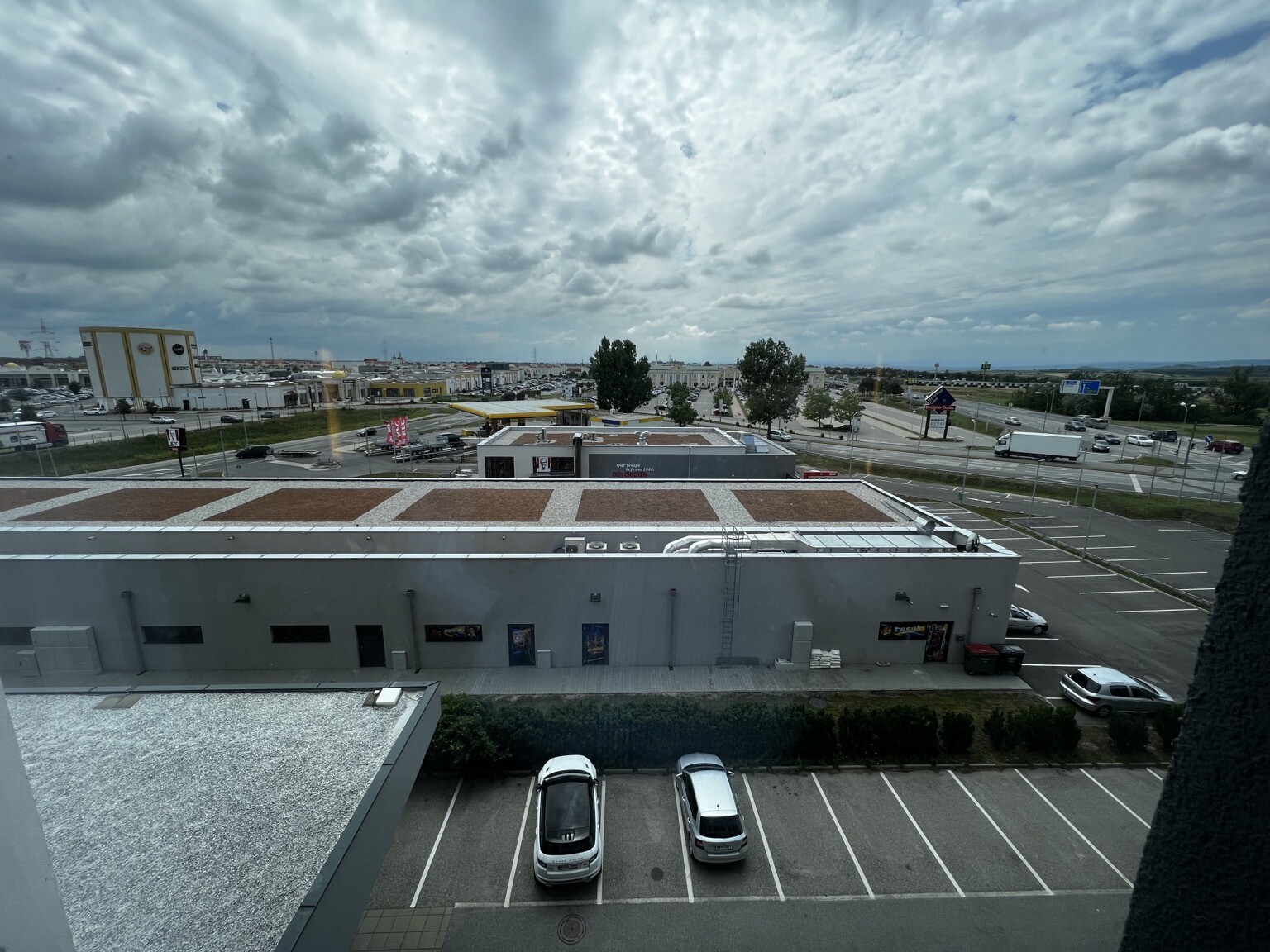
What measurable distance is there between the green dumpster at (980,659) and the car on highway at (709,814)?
5221 mm

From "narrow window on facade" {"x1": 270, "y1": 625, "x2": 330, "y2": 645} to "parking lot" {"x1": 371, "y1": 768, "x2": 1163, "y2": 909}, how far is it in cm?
335

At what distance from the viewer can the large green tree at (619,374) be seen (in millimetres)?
43938

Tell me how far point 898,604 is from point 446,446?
86.5 ft

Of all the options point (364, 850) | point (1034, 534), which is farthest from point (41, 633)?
point (1034, 534)

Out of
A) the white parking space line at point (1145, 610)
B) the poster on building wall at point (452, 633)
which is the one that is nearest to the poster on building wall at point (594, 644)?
the poster on building wall at point (452, 633)

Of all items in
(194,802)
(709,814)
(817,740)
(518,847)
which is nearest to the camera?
(194,802)

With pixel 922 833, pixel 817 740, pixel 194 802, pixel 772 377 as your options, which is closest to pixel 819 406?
pixel 772 377

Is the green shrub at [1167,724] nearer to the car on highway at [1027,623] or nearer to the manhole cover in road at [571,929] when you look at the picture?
the car on highway at [1027,623]

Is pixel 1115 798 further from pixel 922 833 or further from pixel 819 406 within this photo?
pixel 819 406

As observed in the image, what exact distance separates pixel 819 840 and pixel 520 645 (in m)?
5.10

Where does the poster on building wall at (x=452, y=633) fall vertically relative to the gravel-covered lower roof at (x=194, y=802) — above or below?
below

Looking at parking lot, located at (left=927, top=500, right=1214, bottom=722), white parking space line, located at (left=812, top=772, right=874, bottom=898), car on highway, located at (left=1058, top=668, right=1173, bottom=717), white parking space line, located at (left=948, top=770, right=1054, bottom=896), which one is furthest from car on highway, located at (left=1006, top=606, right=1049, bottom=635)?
white parking space line, located at (left=812, top=772, right=874, bottom=898)

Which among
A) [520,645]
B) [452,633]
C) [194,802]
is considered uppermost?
[194,802]

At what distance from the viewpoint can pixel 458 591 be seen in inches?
341
